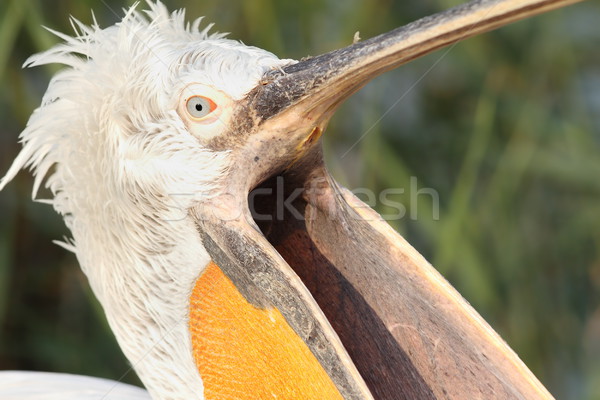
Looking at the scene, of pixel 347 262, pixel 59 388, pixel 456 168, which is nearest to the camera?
pixel 347 262

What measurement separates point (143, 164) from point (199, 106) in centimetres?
12

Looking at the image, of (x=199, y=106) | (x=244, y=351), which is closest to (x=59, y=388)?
(x=244, y=351)

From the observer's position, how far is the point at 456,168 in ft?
9.25

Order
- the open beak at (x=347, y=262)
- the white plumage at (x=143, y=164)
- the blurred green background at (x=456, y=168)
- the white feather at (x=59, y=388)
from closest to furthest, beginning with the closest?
the open beak at (x=347, y=262) → the white plumage at (x=143, y=164) → the white feather at (x=59, y=388) → the blurred green background at (x=456, y=168)

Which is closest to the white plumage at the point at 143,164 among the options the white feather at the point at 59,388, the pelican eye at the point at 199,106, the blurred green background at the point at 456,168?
the pelican eye at the point at 199,106

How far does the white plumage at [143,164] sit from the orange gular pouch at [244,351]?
2cm

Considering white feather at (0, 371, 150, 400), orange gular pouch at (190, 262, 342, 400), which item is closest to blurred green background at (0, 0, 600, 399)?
white feather at (0, 371, 150, 400)

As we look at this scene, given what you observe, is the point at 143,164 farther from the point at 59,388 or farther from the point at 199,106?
the point at 59,388

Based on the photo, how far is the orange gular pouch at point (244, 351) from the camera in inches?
46.2

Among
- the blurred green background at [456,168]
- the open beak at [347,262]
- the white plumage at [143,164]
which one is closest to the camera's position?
the open beak at [347,262]

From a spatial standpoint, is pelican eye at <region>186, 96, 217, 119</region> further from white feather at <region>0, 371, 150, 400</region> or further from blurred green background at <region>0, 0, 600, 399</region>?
blurred green background at <region>0, 0, 600, 399</region>

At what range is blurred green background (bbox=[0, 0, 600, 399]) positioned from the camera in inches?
100

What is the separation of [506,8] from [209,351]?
0.65 metres

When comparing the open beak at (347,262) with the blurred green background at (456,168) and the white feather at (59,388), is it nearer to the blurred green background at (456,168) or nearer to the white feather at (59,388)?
the white feather at (59,388)
